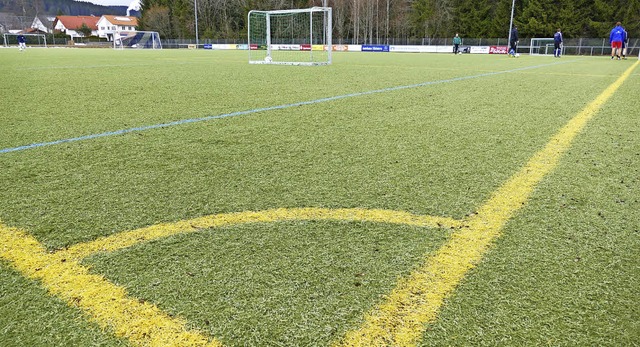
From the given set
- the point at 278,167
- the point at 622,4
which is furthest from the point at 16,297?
the point at 622,4

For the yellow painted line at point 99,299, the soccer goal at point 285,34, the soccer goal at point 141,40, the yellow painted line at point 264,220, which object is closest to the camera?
the yellow painted line at point 99,299

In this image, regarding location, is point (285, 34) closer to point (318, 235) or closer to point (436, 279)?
point (318, 235)

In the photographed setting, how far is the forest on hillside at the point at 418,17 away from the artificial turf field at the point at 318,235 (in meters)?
53.0

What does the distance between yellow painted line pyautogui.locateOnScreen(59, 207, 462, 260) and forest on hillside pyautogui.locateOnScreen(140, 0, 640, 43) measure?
55098 millimetres

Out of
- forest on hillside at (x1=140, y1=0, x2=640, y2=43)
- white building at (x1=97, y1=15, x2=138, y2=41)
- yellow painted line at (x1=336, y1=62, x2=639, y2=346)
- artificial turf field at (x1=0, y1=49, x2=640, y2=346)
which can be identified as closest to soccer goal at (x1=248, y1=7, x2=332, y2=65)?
artificial turf field at (x1=0, y1=49, x2=640, y2=346)

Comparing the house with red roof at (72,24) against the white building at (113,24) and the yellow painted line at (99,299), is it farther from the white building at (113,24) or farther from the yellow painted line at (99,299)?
the yellow painted line at (99,299)

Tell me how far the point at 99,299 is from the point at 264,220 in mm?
824

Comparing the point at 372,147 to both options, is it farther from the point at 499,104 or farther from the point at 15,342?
the point at 499,104

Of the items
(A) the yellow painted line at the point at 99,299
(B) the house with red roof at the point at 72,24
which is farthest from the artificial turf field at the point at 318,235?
(B) the house with red roof at the point at 72,24

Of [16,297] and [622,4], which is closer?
[16,297]

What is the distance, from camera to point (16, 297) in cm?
150

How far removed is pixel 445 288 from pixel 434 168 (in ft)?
5.13

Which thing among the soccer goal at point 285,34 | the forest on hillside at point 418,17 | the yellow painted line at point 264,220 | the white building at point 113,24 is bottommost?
the yellow painted line at point 264,220

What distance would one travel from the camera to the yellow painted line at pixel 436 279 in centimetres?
135
